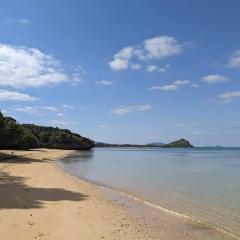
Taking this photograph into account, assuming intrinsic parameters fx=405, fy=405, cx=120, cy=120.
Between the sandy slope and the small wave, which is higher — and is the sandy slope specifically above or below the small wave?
above

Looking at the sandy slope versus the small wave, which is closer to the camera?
the sandy slope

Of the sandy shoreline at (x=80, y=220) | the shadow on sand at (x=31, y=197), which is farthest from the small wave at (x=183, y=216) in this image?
the shadow on sand at (x=31, y=197)

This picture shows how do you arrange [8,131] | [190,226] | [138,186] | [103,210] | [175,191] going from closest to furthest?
1. [190,226]
2. [103,210]
3. [175,191]
4. [138,186]
5. [8,131]

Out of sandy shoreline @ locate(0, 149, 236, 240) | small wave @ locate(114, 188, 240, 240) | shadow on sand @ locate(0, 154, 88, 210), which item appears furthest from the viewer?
shadow on sand @ locate(0, 154, 88, 210)

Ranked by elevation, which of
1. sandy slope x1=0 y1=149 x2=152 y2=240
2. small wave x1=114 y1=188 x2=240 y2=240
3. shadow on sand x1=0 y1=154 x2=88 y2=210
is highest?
shadow on sand x1=0 y1=154 x2=88 y2=210

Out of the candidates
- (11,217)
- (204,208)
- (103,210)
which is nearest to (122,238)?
(11,217)

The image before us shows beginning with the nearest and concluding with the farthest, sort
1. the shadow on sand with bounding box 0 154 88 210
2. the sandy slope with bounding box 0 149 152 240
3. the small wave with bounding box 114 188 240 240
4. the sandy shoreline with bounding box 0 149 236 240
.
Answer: the sandy slope with bounding box 0 149 152 240
the sandy shoreline with bounding box 0 149 236 240
the small wave with bounding box 114 188 240 240
the shadow on sand with bounding box 0 154 88 210

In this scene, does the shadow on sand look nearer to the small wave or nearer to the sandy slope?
the sandy slope

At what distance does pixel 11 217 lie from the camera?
1380 centimetres

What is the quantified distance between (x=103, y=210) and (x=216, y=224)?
15.6ft

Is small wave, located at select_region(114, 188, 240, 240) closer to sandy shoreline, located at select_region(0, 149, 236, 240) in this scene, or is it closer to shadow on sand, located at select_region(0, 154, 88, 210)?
sandy shoreline, located at select_region(0, 149, 236, 240)

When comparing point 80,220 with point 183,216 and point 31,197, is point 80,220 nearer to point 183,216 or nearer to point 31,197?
point 183,216

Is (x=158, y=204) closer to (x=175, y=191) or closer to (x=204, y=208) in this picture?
(x=204, y=208)

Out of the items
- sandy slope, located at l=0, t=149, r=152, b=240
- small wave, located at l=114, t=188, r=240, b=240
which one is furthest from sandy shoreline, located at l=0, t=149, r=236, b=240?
small wave, located at l=114, t=188, r=240, b=240
